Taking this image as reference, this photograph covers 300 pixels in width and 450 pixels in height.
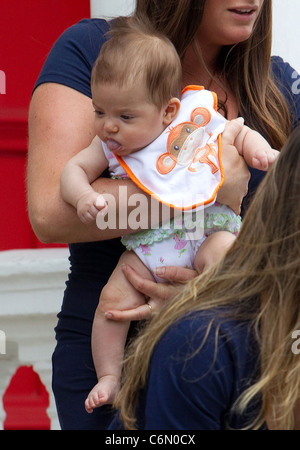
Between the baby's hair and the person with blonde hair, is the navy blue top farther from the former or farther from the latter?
the baby's hair

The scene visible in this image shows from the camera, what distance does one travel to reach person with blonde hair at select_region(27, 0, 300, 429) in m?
2.18

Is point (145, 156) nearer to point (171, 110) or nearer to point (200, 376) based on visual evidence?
point (171, 110)

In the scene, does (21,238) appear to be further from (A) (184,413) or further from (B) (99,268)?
(A) (184,413)

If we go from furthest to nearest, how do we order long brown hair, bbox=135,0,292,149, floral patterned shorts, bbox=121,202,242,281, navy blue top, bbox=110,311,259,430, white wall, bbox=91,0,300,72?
white wall, bbox=91,0,300,72 < long brown hair, bbox=135,0,292,149 < floral patterned shorts, bbox=121,202,242,281 < navy blue top, bbox=110,311,259,430

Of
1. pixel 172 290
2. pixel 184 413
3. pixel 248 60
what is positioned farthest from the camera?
pixel 248 60

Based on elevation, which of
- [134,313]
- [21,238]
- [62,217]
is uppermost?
[62,217]

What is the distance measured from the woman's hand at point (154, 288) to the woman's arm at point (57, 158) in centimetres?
13

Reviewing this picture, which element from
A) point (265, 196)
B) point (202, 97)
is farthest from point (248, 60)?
point (265, 196)

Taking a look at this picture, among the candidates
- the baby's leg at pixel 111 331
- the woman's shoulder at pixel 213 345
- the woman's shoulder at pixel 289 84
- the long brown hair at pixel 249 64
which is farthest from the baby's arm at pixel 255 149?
the woman's shoulder at pixel 213 345

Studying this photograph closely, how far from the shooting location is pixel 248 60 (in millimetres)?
2428

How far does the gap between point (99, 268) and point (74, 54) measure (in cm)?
52

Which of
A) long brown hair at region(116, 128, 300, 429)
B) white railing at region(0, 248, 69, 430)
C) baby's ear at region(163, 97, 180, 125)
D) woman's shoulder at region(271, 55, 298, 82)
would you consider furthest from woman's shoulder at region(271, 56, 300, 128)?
white railing at region(0, 248, 69, 430)

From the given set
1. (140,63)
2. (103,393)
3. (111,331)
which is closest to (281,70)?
(140,63)

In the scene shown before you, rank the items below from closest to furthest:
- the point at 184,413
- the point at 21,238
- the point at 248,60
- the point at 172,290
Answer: the point at 184,413
the point at 172,290
the point at 248,60
the point at 21,238
